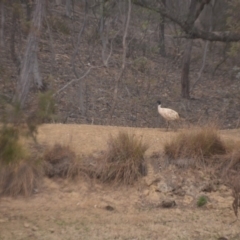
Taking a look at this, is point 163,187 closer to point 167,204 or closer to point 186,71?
point 167,204

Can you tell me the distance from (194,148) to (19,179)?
3.32 metres

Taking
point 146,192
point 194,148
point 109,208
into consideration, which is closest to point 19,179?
point 109,208

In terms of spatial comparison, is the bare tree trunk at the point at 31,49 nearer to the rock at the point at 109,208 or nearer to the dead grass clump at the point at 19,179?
the dead grass clump at the point at 19,179

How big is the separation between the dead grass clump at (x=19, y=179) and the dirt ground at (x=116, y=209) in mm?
134

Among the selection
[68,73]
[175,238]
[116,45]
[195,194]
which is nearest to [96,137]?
[195,194]

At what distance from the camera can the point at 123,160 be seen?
1102cm

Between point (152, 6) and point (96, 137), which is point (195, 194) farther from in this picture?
point (152, 6)

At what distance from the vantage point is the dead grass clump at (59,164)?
10.8 metres

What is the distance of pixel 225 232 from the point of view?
32.0 feet

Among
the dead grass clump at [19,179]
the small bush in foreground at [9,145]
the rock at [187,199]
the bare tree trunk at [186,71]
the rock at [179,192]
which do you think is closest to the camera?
the small bush in foreground at [9,145]

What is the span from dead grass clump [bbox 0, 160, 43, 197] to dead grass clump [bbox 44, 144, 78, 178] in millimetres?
488

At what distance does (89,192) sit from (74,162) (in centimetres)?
60

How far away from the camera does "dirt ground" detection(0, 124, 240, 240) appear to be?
9508 mm

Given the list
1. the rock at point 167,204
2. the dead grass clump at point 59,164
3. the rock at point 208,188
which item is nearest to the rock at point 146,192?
the rock at point 167,204
